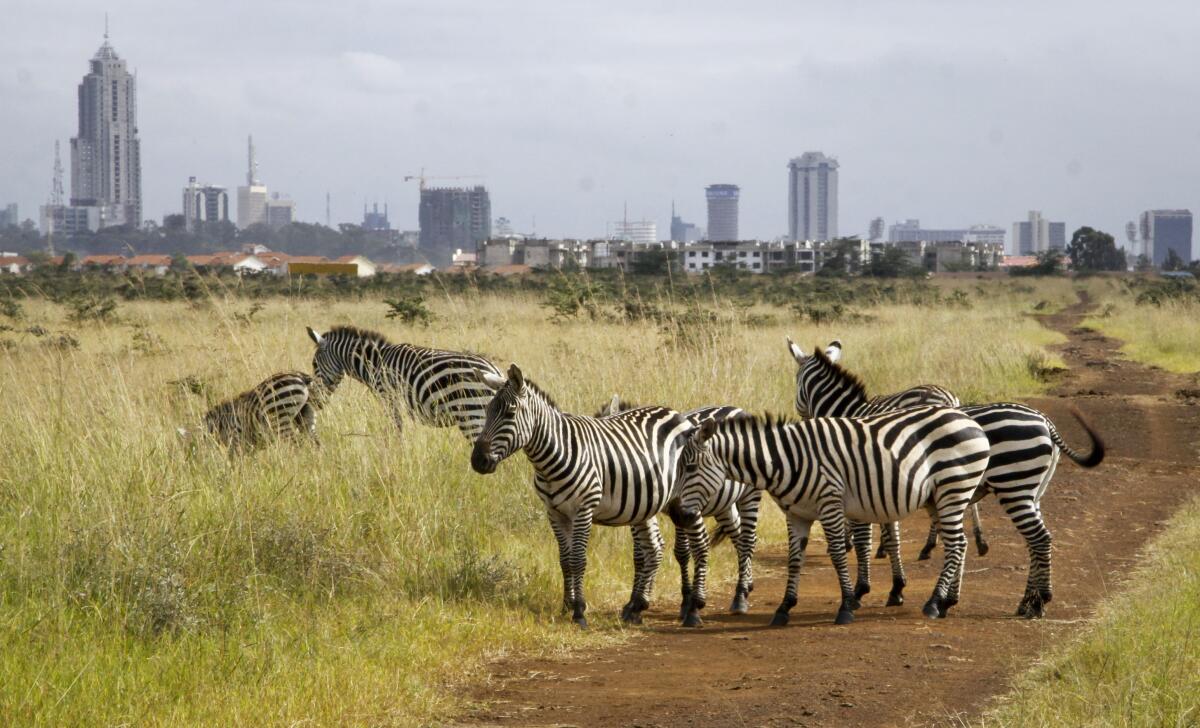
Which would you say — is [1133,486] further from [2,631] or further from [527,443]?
[2,631]

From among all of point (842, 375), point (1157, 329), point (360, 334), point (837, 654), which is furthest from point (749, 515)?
point (1157, 329)

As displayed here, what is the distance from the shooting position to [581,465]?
7480 millimetres

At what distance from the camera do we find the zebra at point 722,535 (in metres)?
7.92

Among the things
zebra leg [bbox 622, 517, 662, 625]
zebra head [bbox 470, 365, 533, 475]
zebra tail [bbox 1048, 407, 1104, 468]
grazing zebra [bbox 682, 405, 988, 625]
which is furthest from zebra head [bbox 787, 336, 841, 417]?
zebra head [bbox 470, 365, 533, 475]

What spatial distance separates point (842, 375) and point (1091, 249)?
98.9 m

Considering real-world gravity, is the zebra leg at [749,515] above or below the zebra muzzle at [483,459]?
below

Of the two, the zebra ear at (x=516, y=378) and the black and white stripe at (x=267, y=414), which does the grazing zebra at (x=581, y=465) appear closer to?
the zebra ear at (x=516, y=378)

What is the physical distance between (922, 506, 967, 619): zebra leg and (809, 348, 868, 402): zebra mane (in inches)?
71.6

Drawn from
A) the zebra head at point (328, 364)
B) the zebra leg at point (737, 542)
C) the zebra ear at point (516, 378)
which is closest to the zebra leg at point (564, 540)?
the zebra ear at point (516, 378)

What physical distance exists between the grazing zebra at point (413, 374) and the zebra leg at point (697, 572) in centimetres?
284

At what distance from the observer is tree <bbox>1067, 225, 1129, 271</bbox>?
101 meters

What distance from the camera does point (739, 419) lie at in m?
8.01

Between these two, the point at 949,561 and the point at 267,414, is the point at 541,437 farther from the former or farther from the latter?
the point at 267,414

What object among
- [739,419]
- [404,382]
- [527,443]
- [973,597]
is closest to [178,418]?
[404,382]
